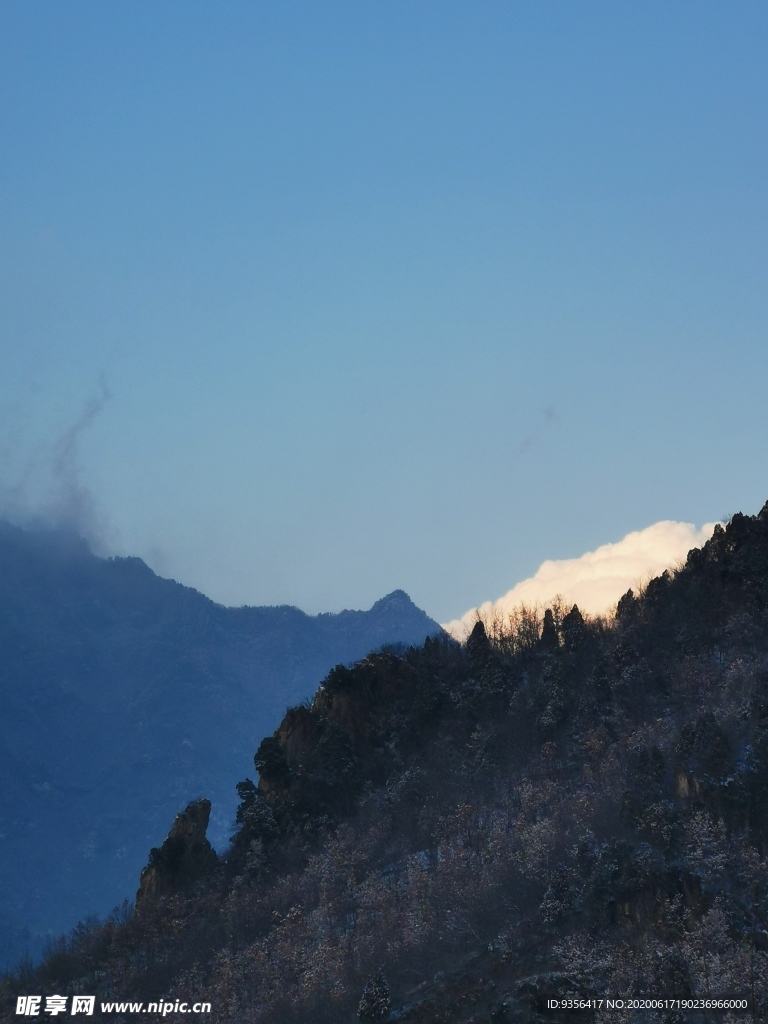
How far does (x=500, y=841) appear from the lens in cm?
8806

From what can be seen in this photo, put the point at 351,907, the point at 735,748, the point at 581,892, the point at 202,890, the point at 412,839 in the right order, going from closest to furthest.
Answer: the point at 581,892 < the point at 735,748 < the point at 351,907 < the point at 412,839 < the point at 202,890

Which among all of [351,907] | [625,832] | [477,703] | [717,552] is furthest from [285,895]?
[717,552]

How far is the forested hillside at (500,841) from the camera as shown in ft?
234

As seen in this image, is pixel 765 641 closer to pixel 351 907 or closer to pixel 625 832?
pixel 625 832

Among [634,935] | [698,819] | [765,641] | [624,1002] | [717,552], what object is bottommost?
[624,1002]

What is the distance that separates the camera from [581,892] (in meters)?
76.1

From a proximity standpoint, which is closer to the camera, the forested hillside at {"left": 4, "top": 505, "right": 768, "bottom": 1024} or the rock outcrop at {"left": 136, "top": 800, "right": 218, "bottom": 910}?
the forested hillside at {"left": 4, "top": 505, "right": 768, "bottom": 1024}

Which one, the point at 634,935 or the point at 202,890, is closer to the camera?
the point at 634,935

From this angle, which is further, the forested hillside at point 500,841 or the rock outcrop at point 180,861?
the rock outcrop at point 180,861

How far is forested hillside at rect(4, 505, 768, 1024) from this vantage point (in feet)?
234

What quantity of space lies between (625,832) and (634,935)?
9.91 m

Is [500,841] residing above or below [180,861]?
below

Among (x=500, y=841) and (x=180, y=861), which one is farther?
(x=180, y=861)

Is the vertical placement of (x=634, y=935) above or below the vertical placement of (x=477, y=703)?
below
